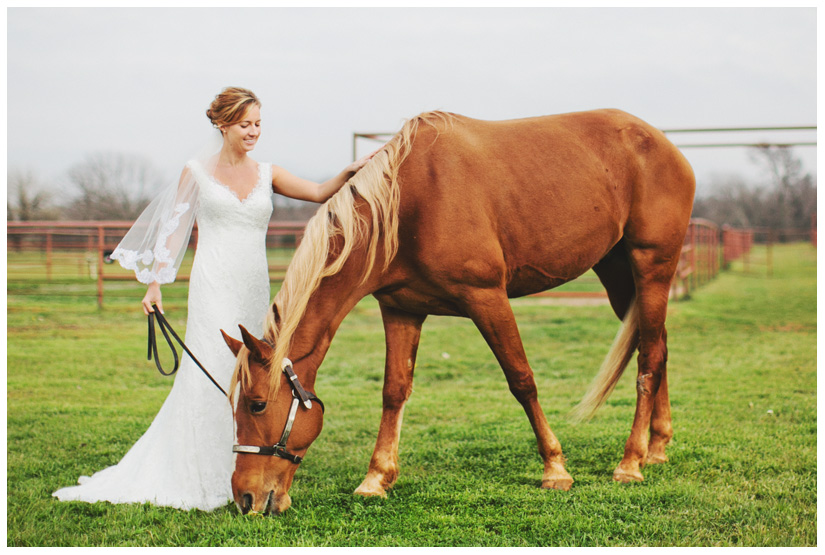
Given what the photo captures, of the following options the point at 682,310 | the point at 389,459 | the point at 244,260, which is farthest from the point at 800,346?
the point at 244,260

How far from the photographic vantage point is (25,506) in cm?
315

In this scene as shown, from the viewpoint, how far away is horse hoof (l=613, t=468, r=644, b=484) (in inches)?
135

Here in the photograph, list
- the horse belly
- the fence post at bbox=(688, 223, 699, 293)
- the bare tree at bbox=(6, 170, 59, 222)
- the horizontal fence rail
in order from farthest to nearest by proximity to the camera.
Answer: the bare tree at bbox=(6, 170, 59, 222) < the fence post at bbox=(688, 223, 699, 293) < the horizontal fence rail < the horse belly

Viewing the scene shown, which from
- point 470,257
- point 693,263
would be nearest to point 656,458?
point 470,257

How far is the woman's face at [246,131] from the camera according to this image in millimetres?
3246

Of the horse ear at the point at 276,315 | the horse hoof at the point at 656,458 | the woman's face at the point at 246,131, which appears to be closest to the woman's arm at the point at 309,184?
the woman's face at the point at 246,131

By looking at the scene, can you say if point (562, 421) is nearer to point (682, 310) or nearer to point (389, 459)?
point (389, 459)

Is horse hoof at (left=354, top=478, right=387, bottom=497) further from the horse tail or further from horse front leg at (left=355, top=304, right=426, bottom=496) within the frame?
the horse tail

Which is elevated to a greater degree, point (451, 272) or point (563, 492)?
point (451, 272)

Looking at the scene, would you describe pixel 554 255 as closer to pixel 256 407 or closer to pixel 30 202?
pixel 256 407

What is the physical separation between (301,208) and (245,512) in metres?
17.9

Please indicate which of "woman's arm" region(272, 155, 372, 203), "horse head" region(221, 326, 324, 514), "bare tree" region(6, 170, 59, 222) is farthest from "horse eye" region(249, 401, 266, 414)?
"bare tree" region(6, 170, 59, 222)

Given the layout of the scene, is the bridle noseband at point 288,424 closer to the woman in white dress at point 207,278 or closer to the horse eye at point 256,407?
the horse eye at point 256,407

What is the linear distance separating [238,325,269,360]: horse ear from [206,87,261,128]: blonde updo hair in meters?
1.15
